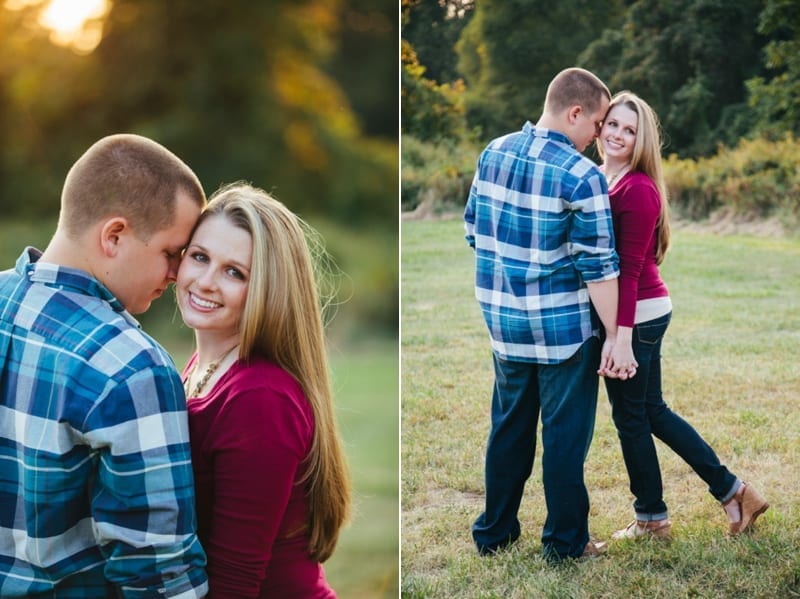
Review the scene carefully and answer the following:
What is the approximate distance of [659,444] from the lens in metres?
2.76

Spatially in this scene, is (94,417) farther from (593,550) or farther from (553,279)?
(593,550)

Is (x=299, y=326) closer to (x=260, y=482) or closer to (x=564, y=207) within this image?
(x=260, y=482)

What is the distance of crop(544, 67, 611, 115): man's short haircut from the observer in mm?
2410

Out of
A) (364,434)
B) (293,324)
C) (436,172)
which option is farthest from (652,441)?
(364,434)

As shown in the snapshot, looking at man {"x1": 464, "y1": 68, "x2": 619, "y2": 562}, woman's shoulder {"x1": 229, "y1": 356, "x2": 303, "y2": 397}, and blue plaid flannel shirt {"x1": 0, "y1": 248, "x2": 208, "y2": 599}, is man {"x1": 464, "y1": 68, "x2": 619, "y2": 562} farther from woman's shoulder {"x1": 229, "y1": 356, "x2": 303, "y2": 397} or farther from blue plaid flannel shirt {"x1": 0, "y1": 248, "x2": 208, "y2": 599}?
blue plaid flannel shirt {"x1": 0, "y1": 248, "x2": 208, "y2": 599}

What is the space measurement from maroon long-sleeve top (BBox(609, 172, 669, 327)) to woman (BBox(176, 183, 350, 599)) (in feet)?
3.10

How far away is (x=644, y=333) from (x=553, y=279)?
0.92 feet

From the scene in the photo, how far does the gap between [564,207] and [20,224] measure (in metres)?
5.44

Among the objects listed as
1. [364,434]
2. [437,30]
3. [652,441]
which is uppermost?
[437,30]

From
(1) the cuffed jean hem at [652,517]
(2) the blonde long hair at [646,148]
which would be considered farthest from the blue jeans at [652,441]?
(2) the blonde long hair at [646,148]

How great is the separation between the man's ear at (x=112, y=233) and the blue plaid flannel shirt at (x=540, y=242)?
1.16 meters

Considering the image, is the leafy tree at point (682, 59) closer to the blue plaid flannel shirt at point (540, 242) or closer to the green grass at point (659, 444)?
the green grass at point (659, 444)

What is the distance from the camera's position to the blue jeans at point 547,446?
2457 mm

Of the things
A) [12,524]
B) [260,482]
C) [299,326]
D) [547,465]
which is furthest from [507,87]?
[12,524]
